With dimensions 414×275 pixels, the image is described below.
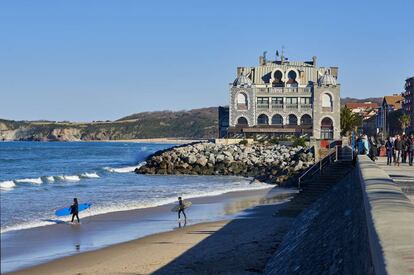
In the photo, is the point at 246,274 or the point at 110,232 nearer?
the point at 246,274

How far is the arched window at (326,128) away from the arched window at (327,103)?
53.2 inches

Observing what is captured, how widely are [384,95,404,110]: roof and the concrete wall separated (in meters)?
148

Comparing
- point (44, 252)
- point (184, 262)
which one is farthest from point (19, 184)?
point (184, 262)

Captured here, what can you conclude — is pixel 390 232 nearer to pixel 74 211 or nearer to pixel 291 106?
pixel 74 211

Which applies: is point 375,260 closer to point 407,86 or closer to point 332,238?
point 332,238

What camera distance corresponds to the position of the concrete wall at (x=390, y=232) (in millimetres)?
4695

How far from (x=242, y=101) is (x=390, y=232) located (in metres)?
87.2

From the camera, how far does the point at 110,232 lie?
2133cm

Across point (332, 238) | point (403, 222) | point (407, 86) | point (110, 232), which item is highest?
point (407, 86)

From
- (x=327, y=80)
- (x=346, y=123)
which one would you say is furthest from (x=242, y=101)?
(x=346, y=123)

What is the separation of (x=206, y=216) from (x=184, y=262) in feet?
33.4

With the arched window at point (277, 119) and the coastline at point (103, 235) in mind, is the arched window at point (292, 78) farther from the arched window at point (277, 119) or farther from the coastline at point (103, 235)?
the coastline at point (103, 235)

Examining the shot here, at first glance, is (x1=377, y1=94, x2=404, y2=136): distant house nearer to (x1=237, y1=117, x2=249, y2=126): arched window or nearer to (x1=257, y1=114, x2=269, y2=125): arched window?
(x1=257, y1=114, x2=269, y2=125): arched window

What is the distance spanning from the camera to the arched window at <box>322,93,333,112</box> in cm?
9169
